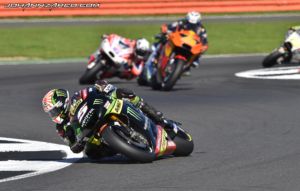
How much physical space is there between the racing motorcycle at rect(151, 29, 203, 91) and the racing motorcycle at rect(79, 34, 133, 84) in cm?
142

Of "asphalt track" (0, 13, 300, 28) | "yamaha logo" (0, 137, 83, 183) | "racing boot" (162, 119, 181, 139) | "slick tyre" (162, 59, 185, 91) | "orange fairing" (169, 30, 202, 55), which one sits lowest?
"asphalt track" (0, 13, 300, 28)

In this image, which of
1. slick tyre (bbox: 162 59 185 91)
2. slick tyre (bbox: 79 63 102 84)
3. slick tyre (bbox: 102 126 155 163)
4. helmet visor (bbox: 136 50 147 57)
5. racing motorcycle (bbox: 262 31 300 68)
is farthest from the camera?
racing motorcycle (bbox: 262 31 300 68)

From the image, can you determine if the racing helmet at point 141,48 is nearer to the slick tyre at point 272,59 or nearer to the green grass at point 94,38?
the slick tyre at point 272,59

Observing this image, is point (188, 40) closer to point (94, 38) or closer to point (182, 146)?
point (182, 146)

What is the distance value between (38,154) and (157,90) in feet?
24.4

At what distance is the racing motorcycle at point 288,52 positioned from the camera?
68.7ft

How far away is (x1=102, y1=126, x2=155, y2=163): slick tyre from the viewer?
9102 millimetres

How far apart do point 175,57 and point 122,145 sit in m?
8.49

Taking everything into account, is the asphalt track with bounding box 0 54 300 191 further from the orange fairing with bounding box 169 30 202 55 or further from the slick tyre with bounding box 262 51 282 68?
the orange fairing with bounding box 169 30 202 55

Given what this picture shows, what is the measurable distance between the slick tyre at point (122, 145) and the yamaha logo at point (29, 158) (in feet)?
2.05

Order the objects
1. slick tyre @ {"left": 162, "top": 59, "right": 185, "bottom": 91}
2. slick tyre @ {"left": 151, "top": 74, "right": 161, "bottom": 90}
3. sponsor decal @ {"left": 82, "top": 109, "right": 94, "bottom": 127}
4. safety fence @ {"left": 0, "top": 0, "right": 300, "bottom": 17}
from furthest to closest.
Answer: safety fence @ {"left": 0, "top": 0, "right": 300, "bottom": 17} → slick tyre @ {"left": 151, "top": 74, "right": 161, "bottom": 90} → slick tyre @ {"left": 162, "top": 59, "right": 185, "bottom": 91} → sponsor decal @ {"left": 82, "top": 109, "right": 94, "bottom": 127}

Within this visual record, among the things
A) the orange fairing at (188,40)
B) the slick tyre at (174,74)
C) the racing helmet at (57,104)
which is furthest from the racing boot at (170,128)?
the orange fairing at (188,40)

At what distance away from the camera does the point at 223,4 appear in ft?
104

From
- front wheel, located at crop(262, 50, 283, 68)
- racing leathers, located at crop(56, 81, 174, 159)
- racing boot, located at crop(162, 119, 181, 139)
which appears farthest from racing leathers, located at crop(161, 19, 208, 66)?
racing leathers, located at crop(56, 81, 174, 159)
